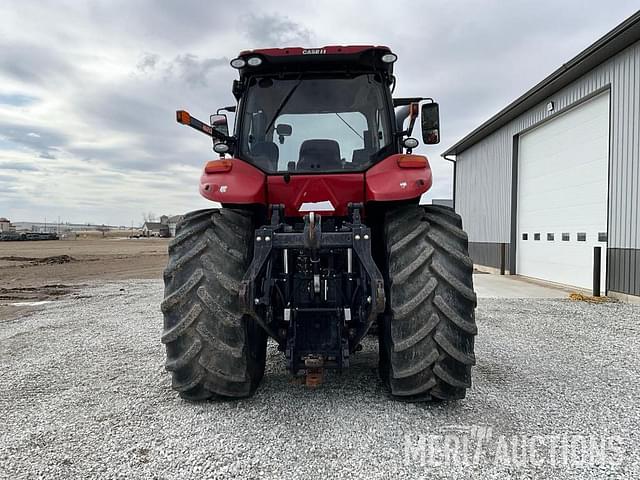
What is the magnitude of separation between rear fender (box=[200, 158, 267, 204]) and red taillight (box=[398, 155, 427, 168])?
100 centimetres

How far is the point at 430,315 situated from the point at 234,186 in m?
1.58

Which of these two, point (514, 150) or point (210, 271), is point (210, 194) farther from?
point (514, 150)

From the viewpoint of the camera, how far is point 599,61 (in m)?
8.99

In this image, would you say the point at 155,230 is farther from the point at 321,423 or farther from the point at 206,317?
the point at 321,423

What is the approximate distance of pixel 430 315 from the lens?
9.25ft

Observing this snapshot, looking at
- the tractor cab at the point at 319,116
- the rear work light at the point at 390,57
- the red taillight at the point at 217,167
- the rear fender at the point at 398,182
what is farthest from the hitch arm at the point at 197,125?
the rear work light at the point at 390,57

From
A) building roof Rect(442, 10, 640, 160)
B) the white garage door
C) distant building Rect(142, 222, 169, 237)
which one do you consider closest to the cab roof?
building roof Rect(442, 10, 640, 160)

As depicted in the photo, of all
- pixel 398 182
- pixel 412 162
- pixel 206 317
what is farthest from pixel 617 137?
pixel 206 317

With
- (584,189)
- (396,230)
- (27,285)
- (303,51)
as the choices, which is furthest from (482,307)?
(27,285)

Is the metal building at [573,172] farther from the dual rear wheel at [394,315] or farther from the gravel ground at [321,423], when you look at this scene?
the dual rear wheel at [394,315]

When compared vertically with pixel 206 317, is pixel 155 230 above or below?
above

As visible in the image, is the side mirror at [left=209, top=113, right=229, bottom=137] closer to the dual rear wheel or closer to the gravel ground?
the dual rear wheel

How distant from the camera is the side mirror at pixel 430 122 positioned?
3.46 metres

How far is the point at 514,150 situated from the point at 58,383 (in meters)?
13.0
